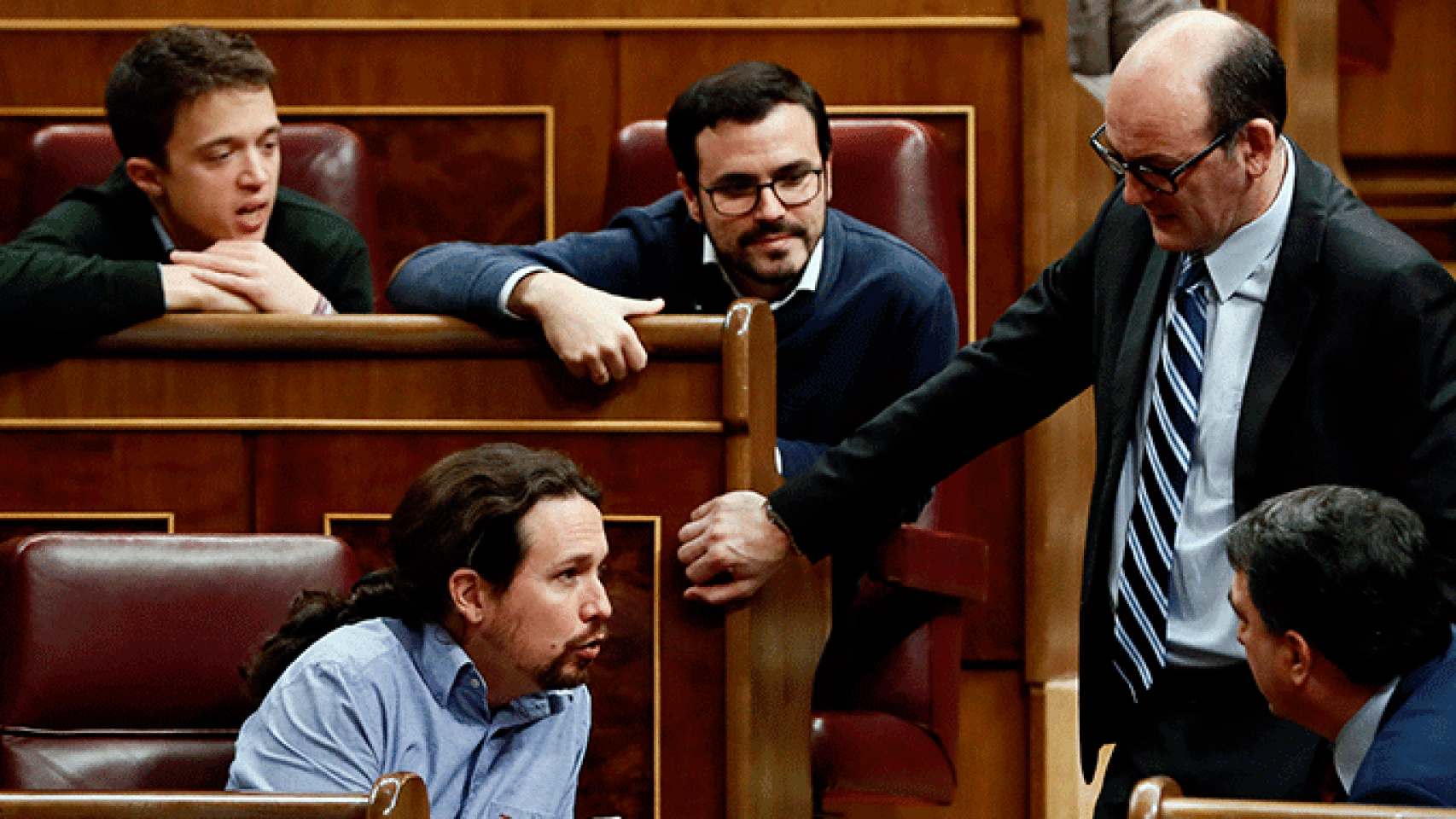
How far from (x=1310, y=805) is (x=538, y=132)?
111cm

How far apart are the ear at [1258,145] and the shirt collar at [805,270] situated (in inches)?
15.2

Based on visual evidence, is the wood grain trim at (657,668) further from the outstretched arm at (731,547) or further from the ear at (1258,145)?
the ear at (1258,145)

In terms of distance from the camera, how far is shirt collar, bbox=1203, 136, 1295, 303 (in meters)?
0.91

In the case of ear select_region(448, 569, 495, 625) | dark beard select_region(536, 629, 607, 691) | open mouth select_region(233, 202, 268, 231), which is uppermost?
open mouth select_region(233, 202, 268, 231)

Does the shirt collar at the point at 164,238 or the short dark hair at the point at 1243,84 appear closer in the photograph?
the short dark hair at the point at 1243,84

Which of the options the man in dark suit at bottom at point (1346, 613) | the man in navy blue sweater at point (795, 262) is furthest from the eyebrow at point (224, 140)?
the man in dark suit at bottom at point (1346, 613)

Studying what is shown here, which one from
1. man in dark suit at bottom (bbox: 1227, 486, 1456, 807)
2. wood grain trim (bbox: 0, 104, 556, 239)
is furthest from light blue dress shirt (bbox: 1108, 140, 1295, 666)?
wood grain trim (bbox: 0, 104, 556, 239)

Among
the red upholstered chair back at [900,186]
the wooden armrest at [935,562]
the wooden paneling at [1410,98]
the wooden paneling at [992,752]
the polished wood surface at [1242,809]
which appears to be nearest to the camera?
the polished wood surface at [1242,809]

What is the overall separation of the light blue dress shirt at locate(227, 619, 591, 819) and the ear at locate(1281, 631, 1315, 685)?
38cm

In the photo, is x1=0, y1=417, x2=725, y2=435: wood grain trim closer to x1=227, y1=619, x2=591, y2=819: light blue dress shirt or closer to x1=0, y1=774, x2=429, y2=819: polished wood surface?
x1=227, y1=619, x2=591, y2=819: light blue dress shirt

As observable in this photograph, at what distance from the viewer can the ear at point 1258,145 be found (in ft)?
2.94

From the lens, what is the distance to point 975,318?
155 cm

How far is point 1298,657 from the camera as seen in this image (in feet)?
2.60

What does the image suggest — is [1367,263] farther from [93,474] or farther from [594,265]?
[93,474]
